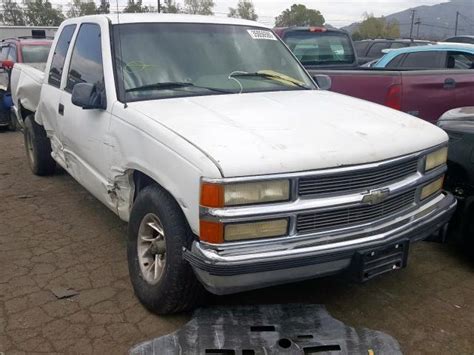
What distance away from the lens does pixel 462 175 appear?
4012 millimetres

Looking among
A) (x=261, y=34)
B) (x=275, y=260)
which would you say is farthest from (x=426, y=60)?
(x=275, y=260)

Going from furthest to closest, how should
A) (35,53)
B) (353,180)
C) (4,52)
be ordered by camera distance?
(4,52), (35,53), (353,180)

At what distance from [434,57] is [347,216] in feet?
22.0

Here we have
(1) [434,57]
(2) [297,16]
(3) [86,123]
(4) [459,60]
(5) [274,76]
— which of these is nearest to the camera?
(3) [86,123]

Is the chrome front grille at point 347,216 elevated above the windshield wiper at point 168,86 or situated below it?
below

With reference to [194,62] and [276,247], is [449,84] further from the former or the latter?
[276,247]

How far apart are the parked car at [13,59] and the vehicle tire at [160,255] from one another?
7.31 m

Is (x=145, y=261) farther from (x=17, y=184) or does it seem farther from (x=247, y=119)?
(x=17, y=184)

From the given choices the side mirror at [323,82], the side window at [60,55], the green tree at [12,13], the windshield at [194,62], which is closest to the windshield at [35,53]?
the side window at [60,55]

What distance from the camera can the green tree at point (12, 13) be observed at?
193 feet

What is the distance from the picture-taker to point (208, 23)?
14.3ft

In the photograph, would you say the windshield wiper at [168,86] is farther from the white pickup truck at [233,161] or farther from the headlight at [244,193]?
the headlight at [244,193]

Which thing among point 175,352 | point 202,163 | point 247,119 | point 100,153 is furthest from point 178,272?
point 100,153

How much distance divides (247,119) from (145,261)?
1162 mm
